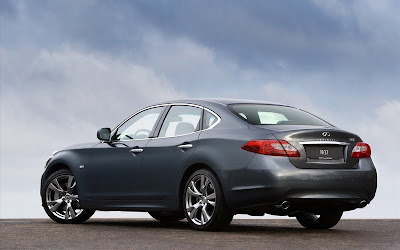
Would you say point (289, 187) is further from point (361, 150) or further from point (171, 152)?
point (171, 152)

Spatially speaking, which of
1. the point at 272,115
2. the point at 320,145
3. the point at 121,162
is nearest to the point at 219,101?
the point at 272,115

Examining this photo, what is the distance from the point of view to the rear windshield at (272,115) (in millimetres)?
11203

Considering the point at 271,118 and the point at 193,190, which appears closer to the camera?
the point at 193,190

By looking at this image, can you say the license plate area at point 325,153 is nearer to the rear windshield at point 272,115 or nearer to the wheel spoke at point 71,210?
the rear windshield at point 272,115

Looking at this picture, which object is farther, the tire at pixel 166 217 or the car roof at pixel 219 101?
the tire at pixel 166 217

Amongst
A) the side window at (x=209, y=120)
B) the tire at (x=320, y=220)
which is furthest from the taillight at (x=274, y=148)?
the tire at (x=320, y=220)

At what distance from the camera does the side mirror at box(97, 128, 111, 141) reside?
12953 millimetres

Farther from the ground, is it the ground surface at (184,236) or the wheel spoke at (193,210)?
the wheel spoke at (193,210)

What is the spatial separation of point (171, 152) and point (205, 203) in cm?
97

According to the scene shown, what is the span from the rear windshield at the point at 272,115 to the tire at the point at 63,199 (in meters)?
3.46

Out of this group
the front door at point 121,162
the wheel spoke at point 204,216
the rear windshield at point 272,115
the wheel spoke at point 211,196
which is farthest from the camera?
the front door at point 121,162

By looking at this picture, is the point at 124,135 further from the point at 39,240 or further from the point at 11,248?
the point at 11,248

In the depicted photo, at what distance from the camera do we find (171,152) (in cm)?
1168

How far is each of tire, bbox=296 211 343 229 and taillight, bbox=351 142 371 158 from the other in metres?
1.35
